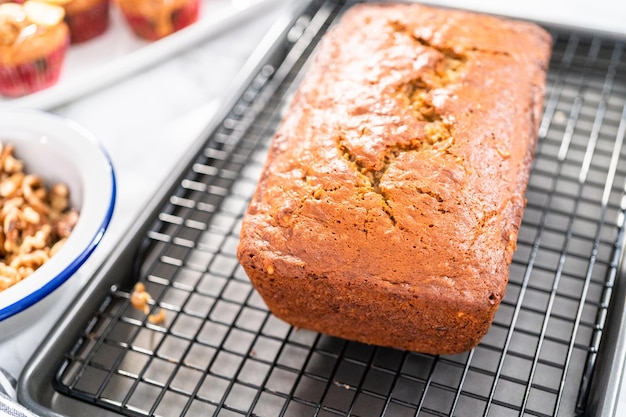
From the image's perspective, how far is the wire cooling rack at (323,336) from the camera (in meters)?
1.23

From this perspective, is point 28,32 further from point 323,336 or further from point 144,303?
point 323,336

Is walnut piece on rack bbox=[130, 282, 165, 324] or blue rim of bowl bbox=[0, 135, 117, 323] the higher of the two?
blue rim of bowl bbox=[0, 135, 117, 323]

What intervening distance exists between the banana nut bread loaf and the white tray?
1.92 ft

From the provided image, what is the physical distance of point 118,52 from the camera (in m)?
1.96

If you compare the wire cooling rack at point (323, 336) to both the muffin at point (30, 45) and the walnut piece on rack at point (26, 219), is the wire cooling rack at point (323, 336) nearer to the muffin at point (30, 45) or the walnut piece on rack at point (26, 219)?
the walnut piece on rack at point (26, 219)

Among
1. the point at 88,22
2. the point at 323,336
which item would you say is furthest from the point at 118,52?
the point at 323,336

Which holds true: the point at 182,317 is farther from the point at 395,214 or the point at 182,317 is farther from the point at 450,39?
the point at 450,39

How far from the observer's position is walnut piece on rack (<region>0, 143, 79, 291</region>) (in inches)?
52.7

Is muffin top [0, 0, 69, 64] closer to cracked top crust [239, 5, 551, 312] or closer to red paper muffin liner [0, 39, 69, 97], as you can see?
red paper muffin liner [0, 39, 69, 97]

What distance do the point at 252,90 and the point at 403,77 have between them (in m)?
0.61

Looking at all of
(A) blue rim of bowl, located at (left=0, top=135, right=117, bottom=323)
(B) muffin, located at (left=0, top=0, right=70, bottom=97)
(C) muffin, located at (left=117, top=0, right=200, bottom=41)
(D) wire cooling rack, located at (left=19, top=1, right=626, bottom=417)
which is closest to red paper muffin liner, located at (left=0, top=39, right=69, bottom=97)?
(B) muffin, located at (left=0, top=0, right=70, bottom=97)

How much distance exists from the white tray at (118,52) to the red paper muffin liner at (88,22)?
0.02 meters

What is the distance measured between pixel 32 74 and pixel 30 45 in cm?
8

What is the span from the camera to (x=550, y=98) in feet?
5.86
